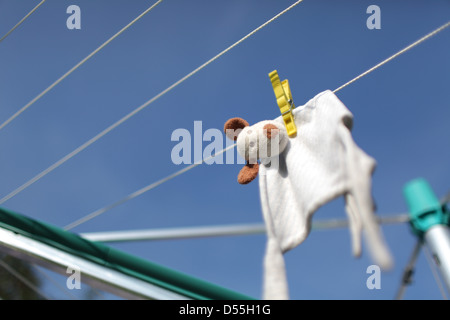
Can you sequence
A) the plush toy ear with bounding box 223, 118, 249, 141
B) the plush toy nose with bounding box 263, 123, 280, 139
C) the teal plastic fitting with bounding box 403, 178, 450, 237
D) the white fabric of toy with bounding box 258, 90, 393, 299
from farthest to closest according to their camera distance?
1. the plush toy ear with bounding box 223, 118, 249, 141
2. the plush toy nose with bounding box 263, 123, 280, 139
3. the teal plastic fitting with bounding box 403, 178, 450, 237
4. the white fabric of toy with bounding box 258, 90, 393, 299

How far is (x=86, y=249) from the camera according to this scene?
3.11 ft

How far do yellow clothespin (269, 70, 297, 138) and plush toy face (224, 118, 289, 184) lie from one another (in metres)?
0.02

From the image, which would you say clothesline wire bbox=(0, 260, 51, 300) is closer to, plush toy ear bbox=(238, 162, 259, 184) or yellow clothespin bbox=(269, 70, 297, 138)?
plush toy ear bbox=(238, 162, 259, 184)

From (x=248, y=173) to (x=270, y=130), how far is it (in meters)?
0.14

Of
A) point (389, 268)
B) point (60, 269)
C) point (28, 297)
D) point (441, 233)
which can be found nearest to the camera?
point (389, 268)

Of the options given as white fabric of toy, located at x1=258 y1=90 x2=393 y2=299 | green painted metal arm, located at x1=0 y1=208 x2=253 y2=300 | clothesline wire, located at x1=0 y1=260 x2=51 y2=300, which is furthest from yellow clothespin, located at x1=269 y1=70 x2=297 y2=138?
clothesline wire, located at x1=0 y1=260 x2=51 y2=300

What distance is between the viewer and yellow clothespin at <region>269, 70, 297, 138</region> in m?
0.94

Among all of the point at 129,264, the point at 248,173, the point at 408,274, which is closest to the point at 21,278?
the point at 129,264

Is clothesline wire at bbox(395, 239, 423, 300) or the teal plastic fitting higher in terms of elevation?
the teal plastic fitting

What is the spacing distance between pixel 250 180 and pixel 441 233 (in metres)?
0.46

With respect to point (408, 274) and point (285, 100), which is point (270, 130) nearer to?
point (285, 100)
